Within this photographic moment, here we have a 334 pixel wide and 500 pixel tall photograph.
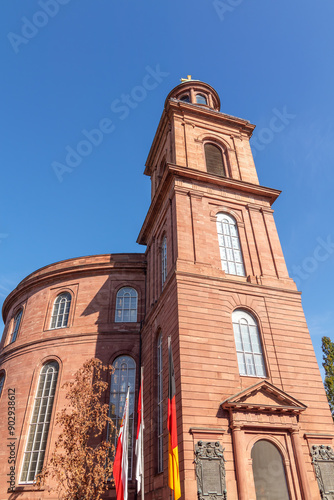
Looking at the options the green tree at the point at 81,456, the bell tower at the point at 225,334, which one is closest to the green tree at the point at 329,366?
the bell tower at the point at 225,334

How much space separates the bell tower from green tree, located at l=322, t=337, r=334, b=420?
15.4m

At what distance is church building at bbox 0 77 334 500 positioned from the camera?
1296cm

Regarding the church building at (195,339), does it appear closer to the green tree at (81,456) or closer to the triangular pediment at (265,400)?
the triangular pediment at (265,400)

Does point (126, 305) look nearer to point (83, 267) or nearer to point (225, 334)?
point (83, 267)

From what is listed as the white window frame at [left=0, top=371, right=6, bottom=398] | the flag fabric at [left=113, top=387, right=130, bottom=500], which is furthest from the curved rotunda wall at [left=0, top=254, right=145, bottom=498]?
the flag fabric at [left=113, top=387, right=130, bottom=500]

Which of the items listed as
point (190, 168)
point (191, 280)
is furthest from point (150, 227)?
point (191, 280)

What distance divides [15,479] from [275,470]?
39.2 ft

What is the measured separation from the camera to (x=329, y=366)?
30.8 metres

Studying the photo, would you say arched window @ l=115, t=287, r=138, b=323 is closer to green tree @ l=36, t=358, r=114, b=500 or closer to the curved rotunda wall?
the curved rotunda wall

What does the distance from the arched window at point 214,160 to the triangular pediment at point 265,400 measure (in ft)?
39.3

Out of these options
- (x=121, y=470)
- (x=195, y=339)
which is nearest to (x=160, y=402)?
(x=195, y=339)

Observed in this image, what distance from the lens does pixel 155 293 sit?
1998cm

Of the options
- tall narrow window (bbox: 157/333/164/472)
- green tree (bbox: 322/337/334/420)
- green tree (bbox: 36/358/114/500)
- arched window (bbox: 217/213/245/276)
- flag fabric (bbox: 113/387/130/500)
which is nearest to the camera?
flag fabric (bbox: 113/387/130/500)

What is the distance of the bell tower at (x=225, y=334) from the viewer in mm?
12836
